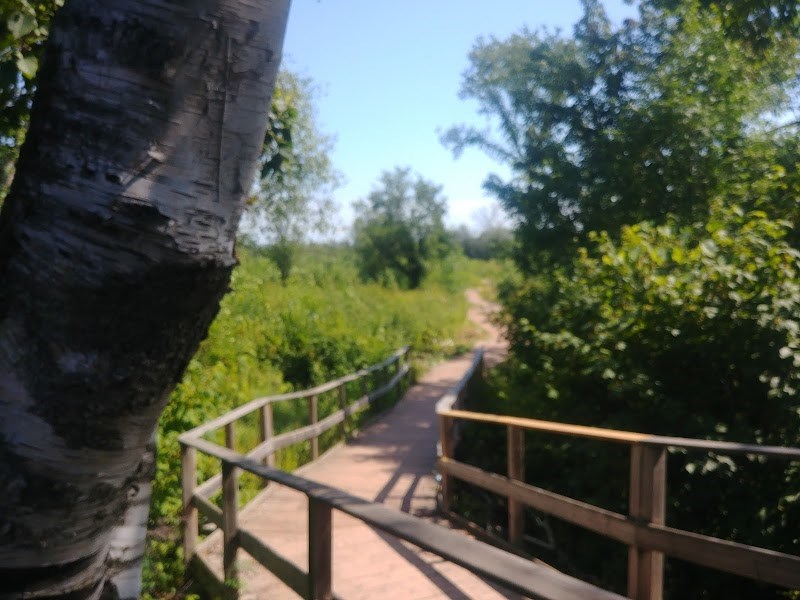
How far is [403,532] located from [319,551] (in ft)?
2.91

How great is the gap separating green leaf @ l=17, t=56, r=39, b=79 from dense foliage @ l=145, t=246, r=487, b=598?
3.23 m

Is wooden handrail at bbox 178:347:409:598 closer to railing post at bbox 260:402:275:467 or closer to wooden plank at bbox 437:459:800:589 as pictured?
railing post at bbox 260:402:275:467

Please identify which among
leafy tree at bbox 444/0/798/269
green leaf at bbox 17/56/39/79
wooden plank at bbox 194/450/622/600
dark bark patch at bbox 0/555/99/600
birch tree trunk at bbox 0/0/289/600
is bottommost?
wooden plank at bbox 194/450/622/600

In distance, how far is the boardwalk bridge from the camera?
2307mm

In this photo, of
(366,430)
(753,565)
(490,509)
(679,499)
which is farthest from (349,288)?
(753,565)

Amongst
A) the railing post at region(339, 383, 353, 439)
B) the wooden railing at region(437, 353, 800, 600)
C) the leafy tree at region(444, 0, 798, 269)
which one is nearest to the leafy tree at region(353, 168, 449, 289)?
the leafy tree at region(444, 0, 798, 269)

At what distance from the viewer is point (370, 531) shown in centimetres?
563

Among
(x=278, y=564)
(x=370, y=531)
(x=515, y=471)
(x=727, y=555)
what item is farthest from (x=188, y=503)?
(x=727, y=555)

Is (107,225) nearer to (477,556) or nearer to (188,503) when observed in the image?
(477,556)

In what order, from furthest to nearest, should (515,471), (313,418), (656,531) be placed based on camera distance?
(313,418) < (515,471) < (656,531)

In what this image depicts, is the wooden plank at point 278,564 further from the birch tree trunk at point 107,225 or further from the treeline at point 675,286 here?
the treeline at point 675,286

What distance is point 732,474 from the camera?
192 inches

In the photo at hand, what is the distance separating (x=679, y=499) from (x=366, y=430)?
680 cm

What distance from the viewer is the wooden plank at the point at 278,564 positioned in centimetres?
326
